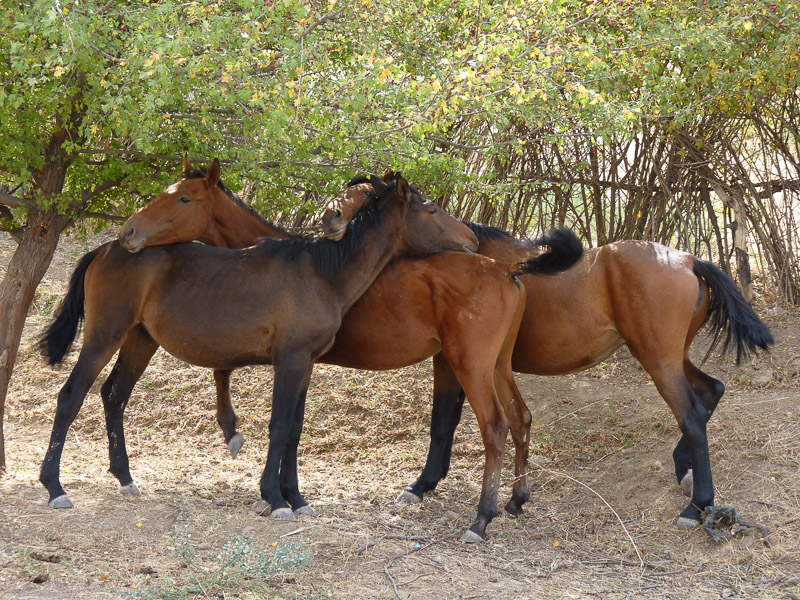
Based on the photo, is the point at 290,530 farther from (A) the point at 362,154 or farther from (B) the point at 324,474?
(A) the point at 362,154

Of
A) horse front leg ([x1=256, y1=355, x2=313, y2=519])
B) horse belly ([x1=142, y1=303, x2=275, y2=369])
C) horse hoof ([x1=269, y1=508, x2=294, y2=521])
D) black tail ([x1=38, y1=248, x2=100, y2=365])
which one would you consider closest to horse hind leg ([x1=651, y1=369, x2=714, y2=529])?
horse front leg ([x1=256, y1=355, x2=313, y2=519])

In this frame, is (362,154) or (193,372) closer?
(362,154)

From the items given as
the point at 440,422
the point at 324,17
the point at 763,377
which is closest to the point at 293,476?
the point at 440,422

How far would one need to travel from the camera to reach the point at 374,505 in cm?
589

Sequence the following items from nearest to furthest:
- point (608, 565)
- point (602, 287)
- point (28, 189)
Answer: point (608, 565) < point (602, 287) < point (28, 189)

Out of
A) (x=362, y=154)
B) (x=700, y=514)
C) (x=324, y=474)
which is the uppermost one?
(x=362, y=154)

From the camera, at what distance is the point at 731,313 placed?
5.48 meters

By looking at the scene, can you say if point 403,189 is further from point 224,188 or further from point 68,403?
point 68,403

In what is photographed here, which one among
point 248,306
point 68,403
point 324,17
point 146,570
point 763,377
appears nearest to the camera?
point 146,570

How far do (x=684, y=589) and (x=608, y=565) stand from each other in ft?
1.59

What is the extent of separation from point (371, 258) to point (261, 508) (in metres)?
1.80

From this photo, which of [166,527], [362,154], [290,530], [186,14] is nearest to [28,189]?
[186,14]

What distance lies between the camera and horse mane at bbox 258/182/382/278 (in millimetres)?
5469

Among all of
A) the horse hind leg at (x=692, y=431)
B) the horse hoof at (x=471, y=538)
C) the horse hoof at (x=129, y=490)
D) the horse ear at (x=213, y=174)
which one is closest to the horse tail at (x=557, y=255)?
the horse hind leg at (x=692, y=431)
